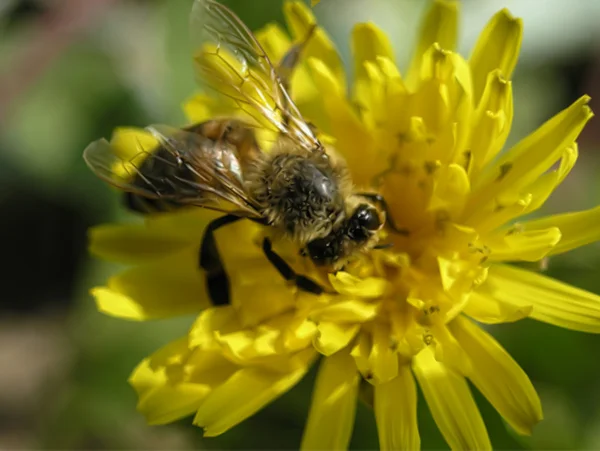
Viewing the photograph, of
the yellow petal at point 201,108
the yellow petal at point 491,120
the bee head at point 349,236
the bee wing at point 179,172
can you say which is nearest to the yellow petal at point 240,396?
the bee head at point 349,236

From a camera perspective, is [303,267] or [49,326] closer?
[303,267]

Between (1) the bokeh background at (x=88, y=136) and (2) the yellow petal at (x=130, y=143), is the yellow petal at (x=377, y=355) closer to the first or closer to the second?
(2) the yellow petal at (x=130, y=143)

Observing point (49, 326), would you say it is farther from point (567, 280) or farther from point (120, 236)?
point (567, 280)

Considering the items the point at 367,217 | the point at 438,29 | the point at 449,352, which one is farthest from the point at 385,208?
the point at 438,29

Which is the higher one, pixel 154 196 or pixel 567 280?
pixel 154 196

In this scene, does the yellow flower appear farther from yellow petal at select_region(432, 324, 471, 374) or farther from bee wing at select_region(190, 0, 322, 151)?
bee wing at select_region(190, 0, 322, 151)

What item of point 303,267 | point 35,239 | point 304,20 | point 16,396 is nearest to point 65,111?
point 35,239

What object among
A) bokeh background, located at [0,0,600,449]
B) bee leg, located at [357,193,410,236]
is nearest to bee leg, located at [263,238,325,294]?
bee leg, located at [357,193,410,236]
